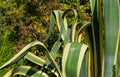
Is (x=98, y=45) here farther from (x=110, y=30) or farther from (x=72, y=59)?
(x=72, y=59)

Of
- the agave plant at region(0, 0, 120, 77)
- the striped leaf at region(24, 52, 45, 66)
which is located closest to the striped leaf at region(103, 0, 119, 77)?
the agave plant at region(0, 0, 120, 77)

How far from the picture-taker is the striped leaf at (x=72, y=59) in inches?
69.5

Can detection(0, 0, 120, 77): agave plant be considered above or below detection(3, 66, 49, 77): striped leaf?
above

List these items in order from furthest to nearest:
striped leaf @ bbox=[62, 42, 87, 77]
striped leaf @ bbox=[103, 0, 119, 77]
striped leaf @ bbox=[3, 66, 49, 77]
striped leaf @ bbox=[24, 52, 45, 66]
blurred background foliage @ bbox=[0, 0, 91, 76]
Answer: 1. blurred background foliage @ bbox=[0, 0, 91, 76]
2. striped leaf @ bbox=[24, 52, 45, 66]
3. striped leaf @ bbox=[3, 66, 49, 77]
4. striped leaf @ bbox=[103, 0, 119, 77]
5. striped leaf @ bbox=[62, 42, 87, 77]

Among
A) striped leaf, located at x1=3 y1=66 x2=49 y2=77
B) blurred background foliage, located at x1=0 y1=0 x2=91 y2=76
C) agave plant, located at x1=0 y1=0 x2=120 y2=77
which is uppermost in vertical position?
agave plant, located at x1=0 y1=0 x2=120 y2=77

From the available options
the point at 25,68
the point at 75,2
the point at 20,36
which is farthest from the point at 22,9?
the point at 25,68

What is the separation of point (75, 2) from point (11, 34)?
1.64 meters

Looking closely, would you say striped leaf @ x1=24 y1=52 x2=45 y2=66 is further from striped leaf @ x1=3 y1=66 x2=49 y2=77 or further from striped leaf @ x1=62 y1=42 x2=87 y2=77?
striped leaf @ x1=62 y1=42 x2=87 y2=77

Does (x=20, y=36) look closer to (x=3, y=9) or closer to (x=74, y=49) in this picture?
(x=3, y=9)

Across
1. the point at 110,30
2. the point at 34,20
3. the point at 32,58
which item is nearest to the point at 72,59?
the point at 110,30

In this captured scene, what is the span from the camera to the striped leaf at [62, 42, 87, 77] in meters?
1.77

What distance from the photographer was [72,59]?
1835 mm

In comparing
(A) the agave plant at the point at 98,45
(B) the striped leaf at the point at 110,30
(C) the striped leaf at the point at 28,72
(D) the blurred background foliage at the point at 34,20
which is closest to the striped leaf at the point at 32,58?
(A) the agave plant at the point at 98,45

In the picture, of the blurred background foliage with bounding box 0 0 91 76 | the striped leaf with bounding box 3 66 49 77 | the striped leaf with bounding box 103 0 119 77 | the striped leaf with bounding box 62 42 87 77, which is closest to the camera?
the striped leaf with bounding box 62 42 87 77
